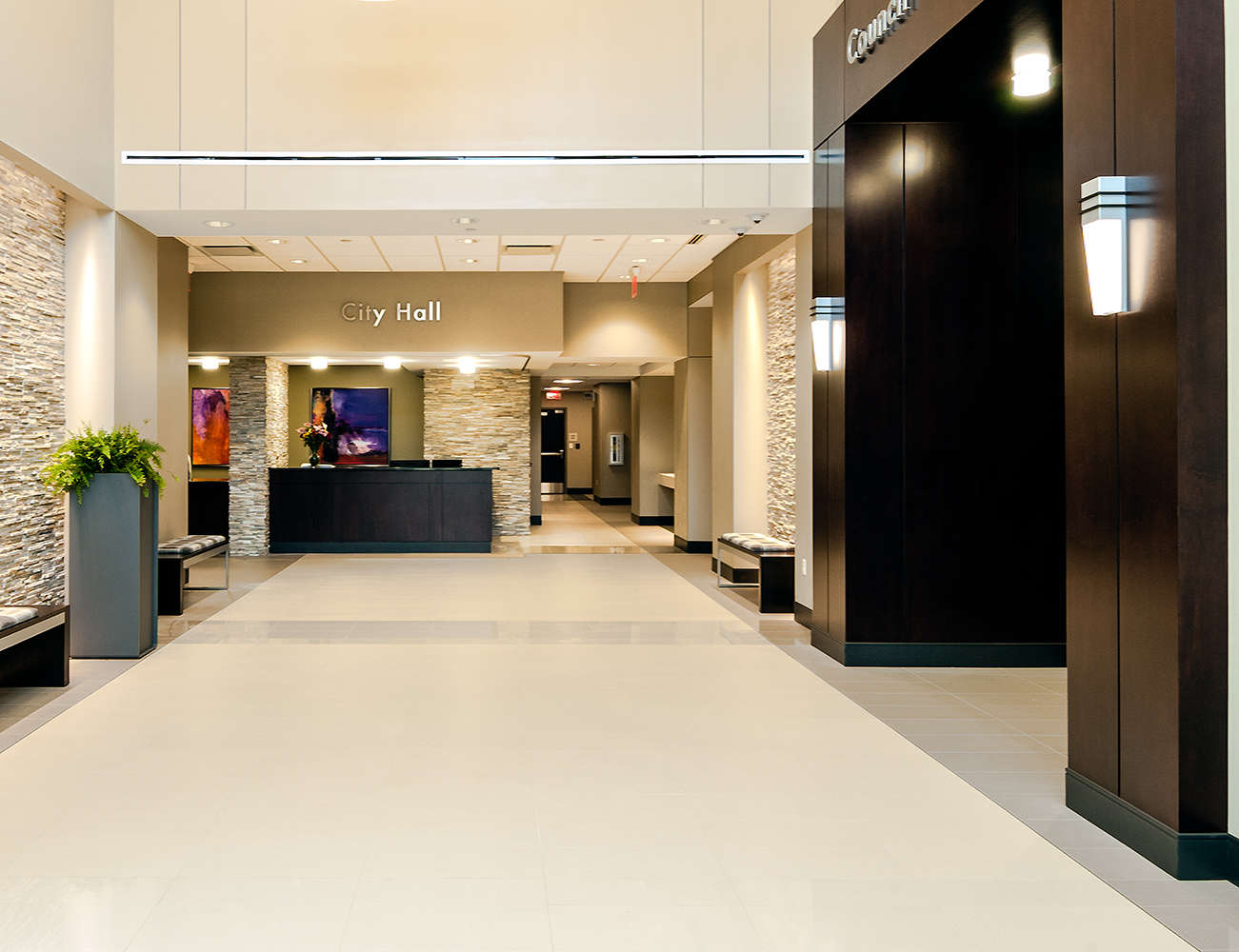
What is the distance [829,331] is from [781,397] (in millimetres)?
3273

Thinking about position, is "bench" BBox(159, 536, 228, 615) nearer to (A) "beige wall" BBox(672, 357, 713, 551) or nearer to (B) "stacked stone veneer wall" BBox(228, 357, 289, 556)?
(B) "stacked stone veneer wall" BBox(228, 357, 289, 556)

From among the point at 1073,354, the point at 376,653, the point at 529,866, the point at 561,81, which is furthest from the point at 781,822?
the point at 561,81

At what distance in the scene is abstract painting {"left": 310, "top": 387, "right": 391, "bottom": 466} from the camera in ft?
45.2

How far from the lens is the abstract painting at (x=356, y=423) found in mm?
13773

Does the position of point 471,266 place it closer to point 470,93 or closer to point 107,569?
point 470,93

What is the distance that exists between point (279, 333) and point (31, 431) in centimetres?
554

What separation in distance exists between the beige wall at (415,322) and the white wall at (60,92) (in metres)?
4.86

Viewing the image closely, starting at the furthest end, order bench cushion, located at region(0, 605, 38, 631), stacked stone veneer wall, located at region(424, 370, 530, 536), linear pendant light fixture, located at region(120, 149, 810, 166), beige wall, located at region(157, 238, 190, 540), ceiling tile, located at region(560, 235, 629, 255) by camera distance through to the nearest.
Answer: stacked stone veneer wall, located at region(424, 370, 530, 536) < ceiling tile, located at region(560, 235, 629, 255) < beige wall, located at region(157, 238, 190, 540) < linear pendant light fixture, located at region(120, 149, 810, 166) < bench cushion, located at region(0, 605, 38, 631)

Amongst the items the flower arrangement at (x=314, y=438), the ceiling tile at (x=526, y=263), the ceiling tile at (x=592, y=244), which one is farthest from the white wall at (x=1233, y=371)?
the flower arrangement at (x=314, y=438)

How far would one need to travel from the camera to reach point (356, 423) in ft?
45.4

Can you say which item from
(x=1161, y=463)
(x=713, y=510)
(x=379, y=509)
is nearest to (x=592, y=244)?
(x=713, y=510)

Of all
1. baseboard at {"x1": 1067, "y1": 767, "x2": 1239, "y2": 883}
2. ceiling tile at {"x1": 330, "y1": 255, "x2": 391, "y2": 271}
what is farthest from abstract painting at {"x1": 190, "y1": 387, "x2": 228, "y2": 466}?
baseboard at {"x1": 1067, "y1": 767, "x2": 1239, "y2": 883}

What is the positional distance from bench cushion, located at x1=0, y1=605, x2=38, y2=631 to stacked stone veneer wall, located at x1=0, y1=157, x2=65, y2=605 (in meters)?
1.00

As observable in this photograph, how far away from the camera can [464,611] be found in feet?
24.6
